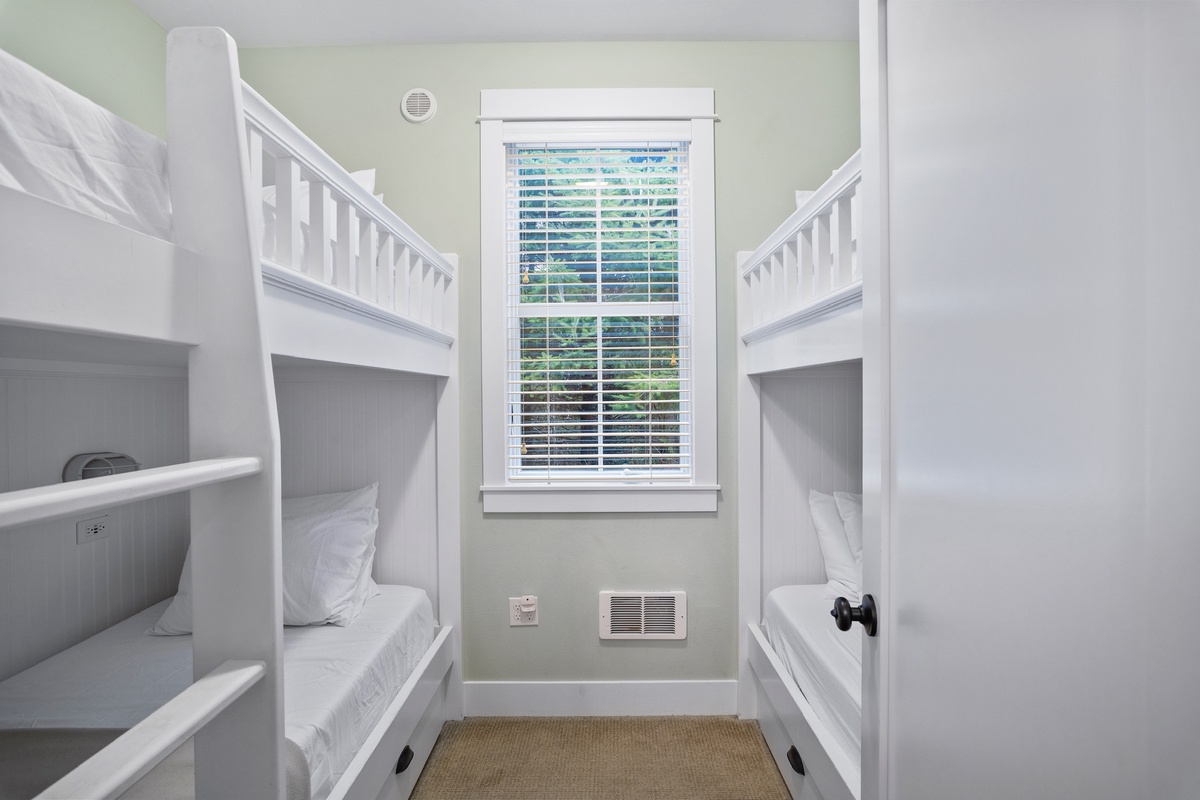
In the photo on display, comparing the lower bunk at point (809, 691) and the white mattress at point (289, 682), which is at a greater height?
the white mattress at point (289, 682)

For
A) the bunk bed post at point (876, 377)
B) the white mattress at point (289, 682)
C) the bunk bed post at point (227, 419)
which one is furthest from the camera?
the white mattress at point (289, 682)

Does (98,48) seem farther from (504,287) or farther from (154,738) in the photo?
(154,738)

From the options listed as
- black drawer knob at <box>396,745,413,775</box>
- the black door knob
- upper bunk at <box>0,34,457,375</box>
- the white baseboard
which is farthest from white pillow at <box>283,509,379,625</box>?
the black door knob

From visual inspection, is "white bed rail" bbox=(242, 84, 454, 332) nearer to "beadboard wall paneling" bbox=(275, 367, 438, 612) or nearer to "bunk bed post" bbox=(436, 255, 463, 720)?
"bunk bed post" bbox=(436, 255, 463, 720)

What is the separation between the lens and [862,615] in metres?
0.97

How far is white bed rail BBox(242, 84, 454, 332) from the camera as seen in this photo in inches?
41.8

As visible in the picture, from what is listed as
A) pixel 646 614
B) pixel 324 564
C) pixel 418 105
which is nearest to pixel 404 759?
pixel 324 564

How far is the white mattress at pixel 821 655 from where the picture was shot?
1384 millimetres

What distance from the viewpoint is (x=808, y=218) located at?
1.55m

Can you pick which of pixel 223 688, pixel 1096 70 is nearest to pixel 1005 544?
pixel 1096 70

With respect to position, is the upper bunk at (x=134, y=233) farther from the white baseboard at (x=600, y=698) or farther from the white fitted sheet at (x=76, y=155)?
the white baseboard at (x=600, y=698)

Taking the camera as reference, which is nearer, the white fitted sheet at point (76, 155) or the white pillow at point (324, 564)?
the white fitted sheet at point (76, 155)

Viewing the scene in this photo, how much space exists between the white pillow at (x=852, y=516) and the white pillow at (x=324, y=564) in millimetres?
1729

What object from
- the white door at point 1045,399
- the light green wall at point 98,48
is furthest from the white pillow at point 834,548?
the light green wall at point 98,48
